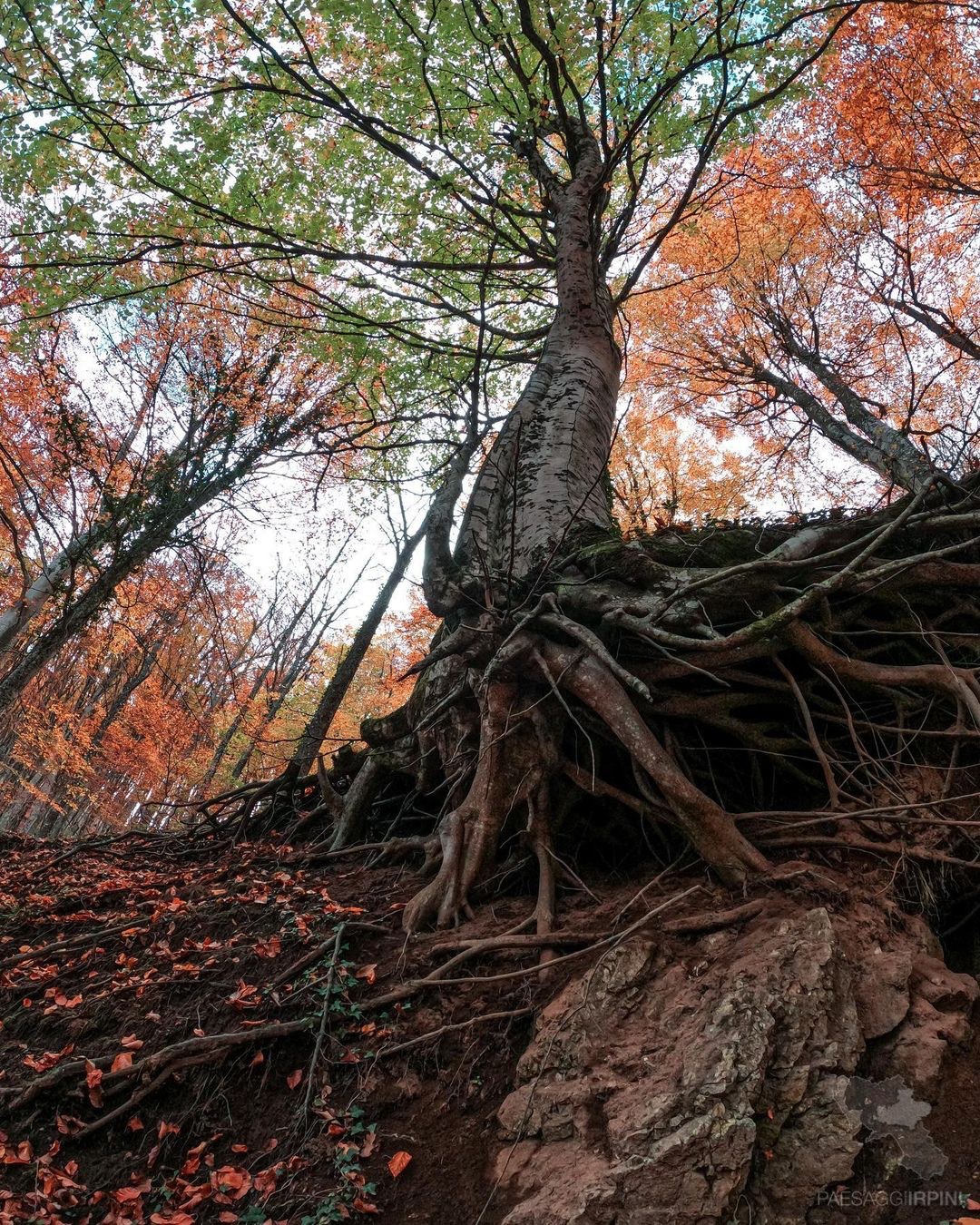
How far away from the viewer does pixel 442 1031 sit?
2066 millimetres

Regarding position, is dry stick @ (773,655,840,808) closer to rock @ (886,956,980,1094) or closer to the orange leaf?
rock @ (886,956,980,1094)

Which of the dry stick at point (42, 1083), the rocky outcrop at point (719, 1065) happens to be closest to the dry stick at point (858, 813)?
the rocky outcrop at point (719, 1065)

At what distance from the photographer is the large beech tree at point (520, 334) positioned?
2.75 m

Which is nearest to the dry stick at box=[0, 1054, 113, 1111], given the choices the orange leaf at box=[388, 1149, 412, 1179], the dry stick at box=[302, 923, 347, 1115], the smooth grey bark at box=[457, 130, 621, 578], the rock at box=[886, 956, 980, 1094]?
the dry stick at box=[302, 923, 347, 1115]

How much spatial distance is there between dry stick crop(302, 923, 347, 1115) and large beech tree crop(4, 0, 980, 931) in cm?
34

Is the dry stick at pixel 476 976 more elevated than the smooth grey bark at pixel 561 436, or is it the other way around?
the smooth grey bark at pixel 561 436

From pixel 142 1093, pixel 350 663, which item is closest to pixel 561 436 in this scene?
pixel 142 1093

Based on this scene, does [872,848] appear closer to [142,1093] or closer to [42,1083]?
[142,1093]

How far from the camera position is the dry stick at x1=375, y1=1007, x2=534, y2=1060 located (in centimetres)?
206

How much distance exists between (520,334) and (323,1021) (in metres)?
6.03

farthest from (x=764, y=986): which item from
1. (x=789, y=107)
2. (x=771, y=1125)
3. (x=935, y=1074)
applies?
(x=789, y=107)

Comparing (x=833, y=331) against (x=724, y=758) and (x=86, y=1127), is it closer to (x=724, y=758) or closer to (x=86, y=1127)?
(x=724, y=758)

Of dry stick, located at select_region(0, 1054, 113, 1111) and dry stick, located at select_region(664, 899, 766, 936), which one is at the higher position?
dry stick, located at select_region(664, 899, 766, 936)

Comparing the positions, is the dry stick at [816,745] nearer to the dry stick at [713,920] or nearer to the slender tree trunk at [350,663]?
the dry stick at [713,920]
